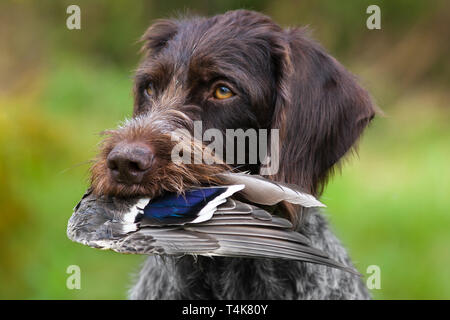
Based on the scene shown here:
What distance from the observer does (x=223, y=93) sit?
3.06 metres

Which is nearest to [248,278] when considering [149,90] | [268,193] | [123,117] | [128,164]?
[268,193]

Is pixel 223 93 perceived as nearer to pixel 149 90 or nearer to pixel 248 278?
pixel 149 90

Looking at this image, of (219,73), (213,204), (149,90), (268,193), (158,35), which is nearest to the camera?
(213,204)

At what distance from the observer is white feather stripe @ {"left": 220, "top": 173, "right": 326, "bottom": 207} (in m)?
2.62

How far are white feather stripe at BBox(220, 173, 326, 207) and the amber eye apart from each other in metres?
0.52

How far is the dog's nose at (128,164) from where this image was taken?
8.33 feet

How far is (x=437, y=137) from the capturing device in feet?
26.6

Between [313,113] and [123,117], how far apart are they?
298 centimetres

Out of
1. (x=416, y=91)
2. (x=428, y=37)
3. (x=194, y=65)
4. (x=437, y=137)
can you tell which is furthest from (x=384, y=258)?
(x=428, y=37)

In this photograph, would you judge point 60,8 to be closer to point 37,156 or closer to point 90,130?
point 90,130

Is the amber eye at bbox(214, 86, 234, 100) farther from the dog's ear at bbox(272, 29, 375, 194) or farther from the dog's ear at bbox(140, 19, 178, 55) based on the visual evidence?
the dog's ear at bbox(140, 19, 178, 55)

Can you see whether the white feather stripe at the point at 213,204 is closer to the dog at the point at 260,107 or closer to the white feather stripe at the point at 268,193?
the white feather stripe at the point at 268,193

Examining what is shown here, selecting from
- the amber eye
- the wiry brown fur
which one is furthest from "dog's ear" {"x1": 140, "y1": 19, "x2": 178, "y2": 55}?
the wiry brown fur

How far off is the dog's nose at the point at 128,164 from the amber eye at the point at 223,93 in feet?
2.06
